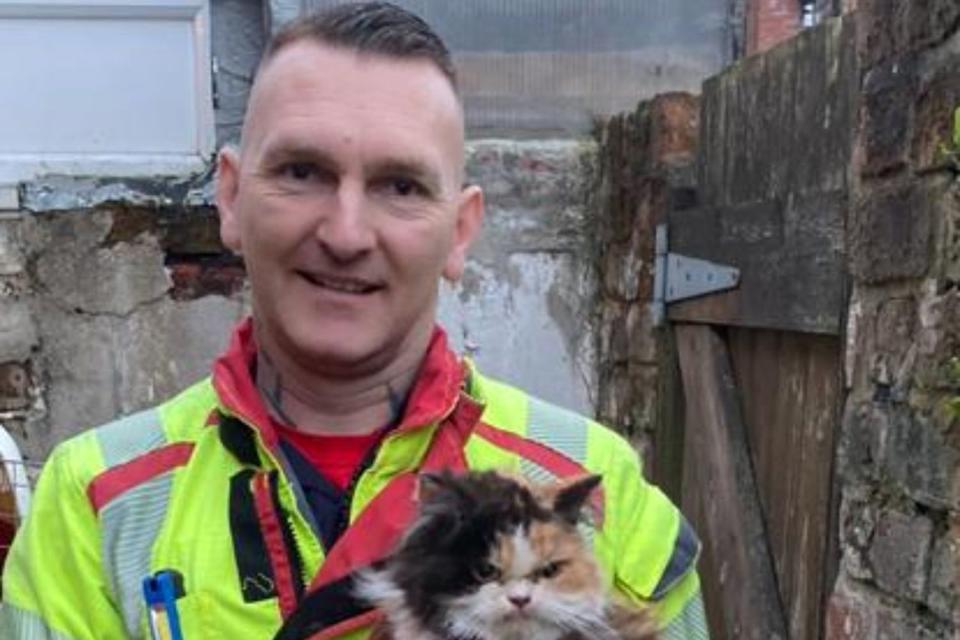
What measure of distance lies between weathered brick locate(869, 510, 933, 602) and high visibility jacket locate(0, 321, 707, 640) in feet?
4.56

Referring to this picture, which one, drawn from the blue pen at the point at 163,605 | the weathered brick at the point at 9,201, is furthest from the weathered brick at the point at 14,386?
the blue pen at the point at 163,605

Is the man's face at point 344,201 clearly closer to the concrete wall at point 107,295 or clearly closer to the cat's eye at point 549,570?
the cat's eye at point 549,570

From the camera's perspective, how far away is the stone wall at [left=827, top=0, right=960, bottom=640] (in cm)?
299

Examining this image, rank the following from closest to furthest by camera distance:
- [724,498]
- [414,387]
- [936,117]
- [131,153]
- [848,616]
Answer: [414,387] < [936,117] < [848,616] < [724,498] < [131,153]

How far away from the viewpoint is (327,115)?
1692 millimetres

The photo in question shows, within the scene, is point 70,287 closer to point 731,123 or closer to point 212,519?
point 731,123

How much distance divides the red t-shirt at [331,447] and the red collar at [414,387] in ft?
0.12

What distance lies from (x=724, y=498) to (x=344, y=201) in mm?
2883

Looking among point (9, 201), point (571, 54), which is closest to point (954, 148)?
point (571, 54)

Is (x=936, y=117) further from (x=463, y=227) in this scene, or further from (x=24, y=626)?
(x=24, y=626)

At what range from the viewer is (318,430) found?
1812 mm

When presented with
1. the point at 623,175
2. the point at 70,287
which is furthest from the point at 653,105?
the point at 70,287

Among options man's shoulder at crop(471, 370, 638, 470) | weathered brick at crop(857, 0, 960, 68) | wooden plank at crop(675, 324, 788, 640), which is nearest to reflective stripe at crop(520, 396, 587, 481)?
man's shoulder at crop(471, 370, 638, 470)

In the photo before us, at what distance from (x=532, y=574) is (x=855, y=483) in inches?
78.1
